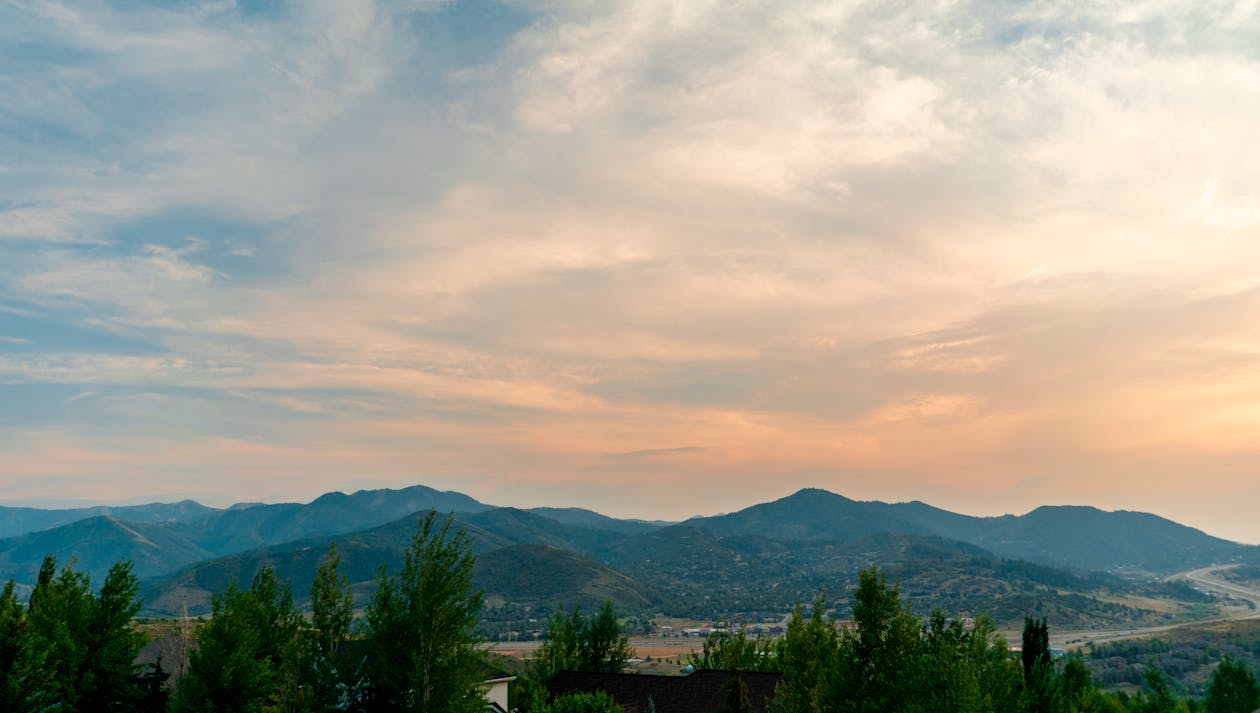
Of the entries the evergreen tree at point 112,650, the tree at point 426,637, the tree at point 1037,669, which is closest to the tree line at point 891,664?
the tree at point 1037,669

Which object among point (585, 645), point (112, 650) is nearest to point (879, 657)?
point (112, 650)

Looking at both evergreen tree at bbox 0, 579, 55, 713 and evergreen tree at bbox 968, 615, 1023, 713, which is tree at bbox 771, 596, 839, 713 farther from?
evergreen tree at bbox 0, 579, 55, 713

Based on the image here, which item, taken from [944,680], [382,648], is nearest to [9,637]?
[382,648]

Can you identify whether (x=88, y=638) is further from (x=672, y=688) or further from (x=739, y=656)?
(x=739, y=656)

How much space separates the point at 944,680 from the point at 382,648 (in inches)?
719

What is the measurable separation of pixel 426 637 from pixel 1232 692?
58.6 m

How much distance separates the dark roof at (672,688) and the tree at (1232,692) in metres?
31.4

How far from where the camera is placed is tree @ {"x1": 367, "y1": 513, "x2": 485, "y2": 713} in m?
27.9

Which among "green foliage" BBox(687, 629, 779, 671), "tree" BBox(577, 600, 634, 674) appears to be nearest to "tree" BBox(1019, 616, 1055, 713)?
"green foliage" BBox(687, 629, 779, 671)

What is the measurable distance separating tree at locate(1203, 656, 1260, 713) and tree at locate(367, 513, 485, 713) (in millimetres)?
55051

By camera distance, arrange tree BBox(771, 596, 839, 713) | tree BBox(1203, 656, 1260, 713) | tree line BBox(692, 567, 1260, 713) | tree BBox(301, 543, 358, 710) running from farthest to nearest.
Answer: tree BBox(1203, 656, 1260, 713) < tree BBox(771, 596, 839, 713) < tree BBox(301, 543, 358, 710) < tree line BBox(692, 567, 1260, 713)

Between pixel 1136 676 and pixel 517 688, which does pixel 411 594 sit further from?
pixel 1136 676

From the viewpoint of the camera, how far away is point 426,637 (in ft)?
92.2

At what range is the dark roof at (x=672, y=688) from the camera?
52.9 metres
